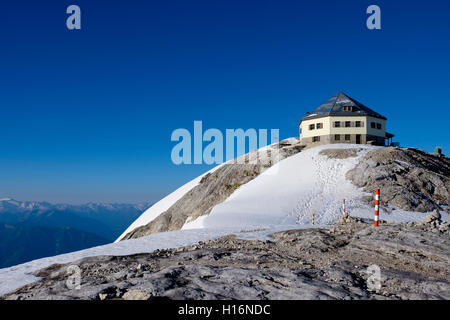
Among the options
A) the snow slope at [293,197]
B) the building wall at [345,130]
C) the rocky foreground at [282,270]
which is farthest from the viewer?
the building wall at [345,130]

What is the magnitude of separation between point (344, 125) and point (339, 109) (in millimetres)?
3301

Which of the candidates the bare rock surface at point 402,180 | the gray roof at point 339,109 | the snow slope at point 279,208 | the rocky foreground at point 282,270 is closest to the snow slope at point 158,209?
the snow slope at point 279,208

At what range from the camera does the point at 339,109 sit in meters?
52.2

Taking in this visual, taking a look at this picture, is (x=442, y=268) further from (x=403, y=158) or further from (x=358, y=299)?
(x=403, y=158)

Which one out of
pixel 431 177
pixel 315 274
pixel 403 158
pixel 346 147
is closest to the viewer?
pixel 315 274

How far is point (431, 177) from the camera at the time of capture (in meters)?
31.2

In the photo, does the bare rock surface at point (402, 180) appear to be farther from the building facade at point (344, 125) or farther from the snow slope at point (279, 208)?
the building facade at point (344, 125)

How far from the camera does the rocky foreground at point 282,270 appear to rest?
683 centimetres

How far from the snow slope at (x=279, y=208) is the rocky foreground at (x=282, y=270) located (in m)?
1.67

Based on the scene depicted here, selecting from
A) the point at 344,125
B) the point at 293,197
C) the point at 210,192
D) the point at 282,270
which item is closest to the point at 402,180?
the point at 293,197

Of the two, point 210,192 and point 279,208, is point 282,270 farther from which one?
point 210,192

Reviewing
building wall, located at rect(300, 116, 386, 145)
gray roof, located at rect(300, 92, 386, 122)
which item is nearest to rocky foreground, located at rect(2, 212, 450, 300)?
building wall, located at rect(300, 116, 386, 145)
